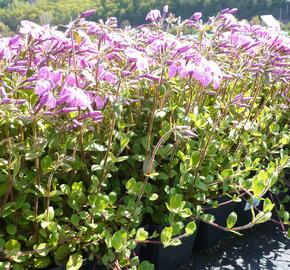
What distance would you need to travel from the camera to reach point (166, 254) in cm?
157

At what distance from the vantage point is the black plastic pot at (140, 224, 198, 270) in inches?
60.7

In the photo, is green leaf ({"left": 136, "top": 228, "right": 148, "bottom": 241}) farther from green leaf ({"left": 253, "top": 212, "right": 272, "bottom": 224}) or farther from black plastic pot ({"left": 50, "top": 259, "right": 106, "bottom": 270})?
green leaf ({"left": 253, "top": 212, "right": 272, "bottom": 224})

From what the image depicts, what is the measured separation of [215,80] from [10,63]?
0.59 metres

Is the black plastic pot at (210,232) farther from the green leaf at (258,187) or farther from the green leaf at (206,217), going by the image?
the green leaf at (258,187)

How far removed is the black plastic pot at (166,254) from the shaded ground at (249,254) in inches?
3.8

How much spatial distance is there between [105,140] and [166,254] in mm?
527

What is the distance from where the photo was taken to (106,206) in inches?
48.9

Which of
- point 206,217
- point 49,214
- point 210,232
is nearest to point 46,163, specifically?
point 49,214

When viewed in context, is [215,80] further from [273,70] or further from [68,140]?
[68,140]

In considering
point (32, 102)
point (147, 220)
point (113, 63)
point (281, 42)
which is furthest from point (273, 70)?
point (32, 102)

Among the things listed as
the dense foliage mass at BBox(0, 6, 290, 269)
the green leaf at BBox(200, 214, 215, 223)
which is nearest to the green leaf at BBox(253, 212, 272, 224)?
the dense foliage mass at BBox(0, 6, 290, 269)

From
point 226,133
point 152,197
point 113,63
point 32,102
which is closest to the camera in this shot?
point 32,102

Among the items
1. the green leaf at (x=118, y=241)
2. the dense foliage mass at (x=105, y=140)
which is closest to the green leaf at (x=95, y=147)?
the dense foliage mass at (x=105, y=140)

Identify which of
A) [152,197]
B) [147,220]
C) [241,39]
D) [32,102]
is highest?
[241,39]
